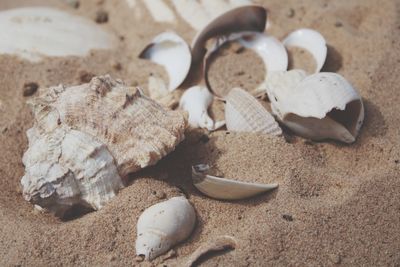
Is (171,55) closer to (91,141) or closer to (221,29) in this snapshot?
(221,29)

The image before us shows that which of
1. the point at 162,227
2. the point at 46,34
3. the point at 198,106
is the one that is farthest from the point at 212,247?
the point at 46,34

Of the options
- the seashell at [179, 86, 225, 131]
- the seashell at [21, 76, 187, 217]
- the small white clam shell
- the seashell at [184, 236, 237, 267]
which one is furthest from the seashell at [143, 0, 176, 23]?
the seashell at [184, 236, 237, 267]

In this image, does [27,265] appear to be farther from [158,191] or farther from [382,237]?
[382,237]

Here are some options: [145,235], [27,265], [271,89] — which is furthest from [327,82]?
[27,265]

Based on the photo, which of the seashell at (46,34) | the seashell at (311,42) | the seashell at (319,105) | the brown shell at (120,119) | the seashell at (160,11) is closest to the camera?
the brown shell at (120,119)

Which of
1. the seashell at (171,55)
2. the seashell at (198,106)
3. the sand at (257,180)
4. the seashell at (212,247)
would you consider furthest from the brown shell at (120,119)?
the seashell at (171,55)

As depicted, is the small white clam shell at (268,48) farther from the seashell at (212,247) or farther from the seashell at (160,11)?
the seashell at (212,247)

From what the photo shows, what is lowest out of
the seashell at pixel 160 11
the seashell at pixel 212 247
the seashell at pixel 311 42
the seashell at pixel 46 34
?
the seashell at pixel 212 247
